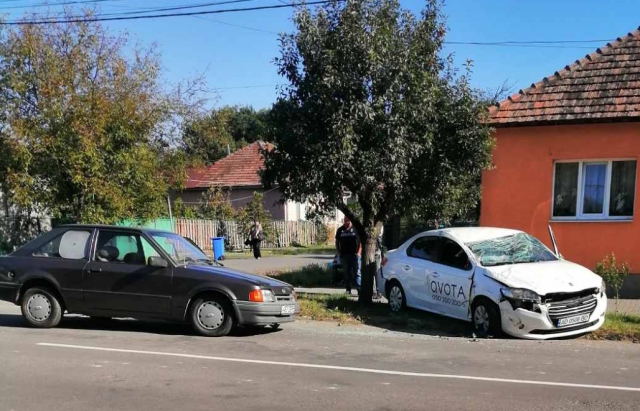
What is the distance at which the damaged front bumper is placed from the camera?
798 centimetres

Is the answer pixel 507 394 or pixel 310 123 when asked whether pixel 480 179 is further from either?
pixel 507 394

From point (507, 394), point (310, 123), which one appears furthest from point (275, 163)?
point (507, 394)

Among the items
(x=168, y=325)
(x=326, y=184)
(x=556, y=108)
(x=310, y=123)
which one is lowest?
(x=168, y=325)

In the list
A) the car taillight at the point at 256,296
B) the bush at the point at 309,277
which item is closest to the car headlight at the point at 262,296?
the car taillight at the point at 256,296

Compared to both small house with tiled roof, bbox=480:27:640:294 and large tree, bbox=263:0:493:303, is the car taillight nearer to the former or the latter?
large tree, bbox=263:0:493:303

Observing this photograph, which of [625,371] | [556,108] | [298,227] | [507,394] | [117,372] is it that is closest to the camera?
[507,394]

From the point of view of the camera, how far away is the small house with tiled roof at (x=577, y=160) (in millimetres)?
12047

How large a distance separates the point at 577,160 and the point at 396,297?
5.33m

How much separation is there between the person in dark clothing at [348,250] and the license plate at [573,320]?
5.40m

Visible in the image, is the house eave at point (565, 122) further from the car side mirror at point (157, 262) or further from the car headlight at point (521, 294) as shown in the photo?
the car side mirror at point (157, 262)

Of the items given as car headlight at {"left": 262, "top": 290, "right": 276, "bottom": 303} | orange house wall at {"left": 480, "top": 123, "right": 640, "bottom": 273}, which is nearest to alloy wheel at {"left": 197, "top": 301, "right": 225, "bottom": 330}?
car headlight at {"left": 262, "top": 290, "right": 276, "bottom": 303}

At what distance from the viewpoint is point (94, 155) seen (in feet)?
48.5

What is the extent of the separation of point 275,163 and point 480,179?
5227 mm

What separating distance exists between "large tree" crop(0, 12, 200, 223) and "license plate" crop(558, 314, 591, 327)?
11.6 metres
